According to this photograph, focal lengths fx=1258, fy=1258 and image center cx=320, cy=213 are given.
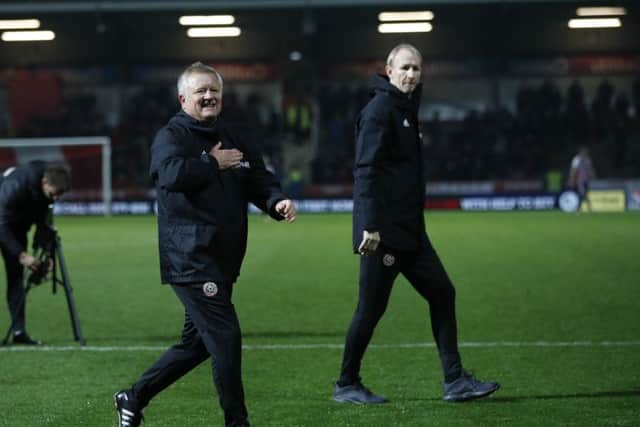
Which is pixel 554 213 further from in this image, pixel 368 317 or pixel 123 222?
pixel 368 317

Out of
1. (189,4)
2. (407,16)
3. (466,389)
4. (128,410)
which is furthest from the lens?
(407,16)

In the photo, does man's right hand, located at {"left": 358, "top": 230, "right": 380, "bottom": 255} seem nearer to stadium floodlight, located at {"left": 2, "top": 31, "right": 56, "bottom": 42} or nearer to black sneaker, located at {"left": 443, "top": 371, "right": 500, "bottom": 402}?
black sneaker, located at {"left": 443, "top": 371, "right": 500, "bottom": 402}

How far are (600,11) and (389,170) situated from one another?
35.9m

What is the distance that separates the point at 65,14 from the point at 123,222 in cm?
957

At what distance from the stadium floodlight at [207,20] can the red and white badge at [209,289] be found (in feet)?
120

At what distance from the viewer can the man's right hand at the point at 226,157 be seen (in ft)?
20.9

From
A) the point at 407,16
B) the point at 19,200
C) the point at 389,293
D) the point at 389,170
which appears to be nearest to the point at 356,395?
the point at 389,293

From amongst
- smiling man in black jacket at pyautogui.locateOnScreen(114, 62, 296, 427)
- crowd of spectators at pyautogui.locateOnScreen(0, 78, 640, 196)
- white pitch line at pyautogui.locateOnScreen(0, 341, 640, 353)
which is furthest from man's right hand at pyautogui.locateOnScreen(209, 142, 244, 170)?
crowd of spectators at pyautogui.locateOnScreen(0, 78, 640, 196)

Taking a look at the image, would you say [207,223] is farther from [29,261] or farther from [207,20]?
[207,20]

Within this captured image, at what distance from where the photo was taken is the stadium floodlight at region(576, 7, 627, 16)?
4116 centimetres

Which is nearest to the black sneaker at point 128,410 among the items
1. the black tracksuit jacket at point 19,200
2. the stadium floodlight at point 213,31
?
the black tracksuit jacket at point 19,200

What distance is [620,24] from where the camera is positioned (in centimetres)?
4412

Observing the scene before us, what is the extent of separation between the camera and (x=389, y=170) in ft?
25.8

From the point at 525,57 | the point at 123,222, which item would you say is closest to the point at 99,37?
the point at 123,222
